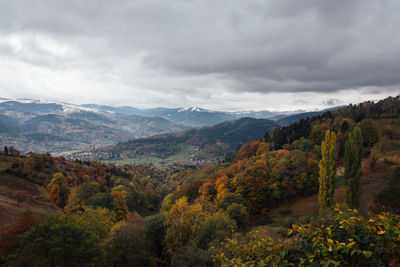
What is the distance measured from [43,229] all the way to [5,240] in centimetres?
484

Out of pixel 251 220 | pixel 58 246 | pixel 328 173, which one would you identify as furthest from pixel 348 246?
pixel 251 220

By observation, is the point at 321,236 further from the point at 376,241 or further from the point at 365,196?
the point at 365,196

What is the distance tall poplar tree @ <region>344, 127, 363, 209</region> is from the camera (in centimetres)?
3328

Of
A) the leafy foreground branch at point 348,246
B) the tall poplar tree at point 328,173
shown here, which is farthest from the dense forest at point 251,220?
the tall poplar tree at point 328,173

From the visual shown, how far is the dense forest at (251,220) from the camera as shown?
5262 mm

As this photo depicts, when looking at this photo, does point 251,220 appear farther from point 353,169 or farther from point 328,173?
point 353,169

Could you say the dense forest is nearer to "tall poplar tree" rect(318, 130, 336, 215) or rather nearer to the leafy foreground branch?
the leafy foreground branch

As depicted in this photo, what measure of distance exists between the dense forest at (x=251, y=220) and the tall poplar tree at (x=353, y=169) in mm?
146

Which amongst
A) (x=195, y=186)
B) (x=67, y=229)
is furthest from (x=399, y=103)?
(x=67, y=229)

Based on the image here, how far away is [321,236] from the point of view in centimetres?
536

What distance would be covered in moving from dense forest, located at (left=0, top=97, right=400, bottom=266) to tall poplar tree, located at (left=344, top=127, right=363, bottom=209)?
15 cm

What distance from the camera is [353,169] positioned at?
3356 centimetres

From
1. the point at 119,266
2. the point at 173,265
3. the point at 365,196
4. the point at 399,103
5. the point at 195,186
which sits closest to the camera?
the point at 173,265

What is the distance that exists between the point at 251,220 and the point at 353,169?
2069 cm
